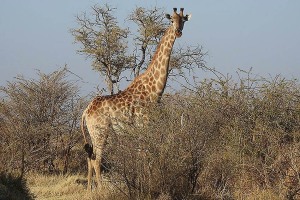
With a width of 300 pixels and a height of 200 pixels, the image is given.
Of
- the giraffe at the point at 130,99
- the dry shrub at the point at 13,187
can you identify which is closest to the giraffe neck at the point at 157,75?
the giraffe at the point at 130,99

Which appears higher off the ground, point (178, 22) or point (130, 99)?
point (178, 22)

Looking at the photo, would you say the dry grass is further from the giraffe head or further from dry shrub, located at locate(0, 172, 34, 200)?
the giraffe head

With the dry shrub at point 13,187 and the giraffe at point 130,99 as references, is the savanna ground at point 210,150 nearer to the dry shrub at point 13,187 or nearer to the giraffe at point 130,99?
the dry shrub at point 13,187

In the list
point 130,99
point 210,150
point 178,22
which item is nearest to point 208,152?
point 210,150

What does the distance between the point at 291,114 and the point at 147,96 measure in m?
3.44

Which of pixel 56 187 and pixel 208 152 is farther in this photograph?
pixel 56 187

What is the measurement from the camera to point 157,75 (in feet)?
37.6

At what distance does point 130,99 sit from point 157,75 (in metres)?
0.84

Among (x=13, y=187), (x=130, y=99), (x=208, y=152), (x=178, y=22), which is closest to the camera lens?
(x=208, y=152)

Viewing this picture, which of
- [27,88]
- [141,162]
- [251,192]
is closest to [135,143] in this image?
[141,162]

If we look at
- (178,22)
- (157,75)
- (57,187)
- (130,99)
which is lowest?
(57,187)

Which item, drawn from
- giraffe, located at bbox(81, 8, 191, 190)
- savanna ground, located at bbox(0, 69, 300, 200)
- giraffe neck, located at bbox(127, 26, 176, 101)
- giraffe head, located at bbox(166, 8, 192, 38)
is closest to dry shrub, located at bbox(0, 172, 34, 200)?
savanna ground, located at bbox(0, 69, 300, 200)

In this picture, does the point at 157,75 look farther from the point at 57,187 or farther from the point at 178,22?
the point at 57,187

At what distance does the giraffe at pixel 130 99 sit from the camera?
1073 centimetres
